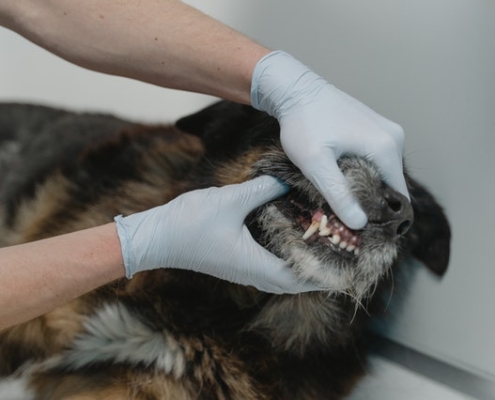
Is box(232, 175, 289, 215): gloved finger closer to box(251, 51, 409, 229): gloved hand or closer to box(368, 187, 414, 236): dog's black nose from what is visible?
box(251, 51, 409, 229): gloved hand

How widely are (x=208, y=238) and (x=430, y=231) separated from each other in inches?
34.3

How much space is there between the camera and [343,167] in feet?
5.87

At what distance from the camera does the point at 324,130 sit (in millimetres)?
1758

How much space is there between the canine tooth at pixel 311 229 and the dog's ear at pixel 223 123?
0.48 m

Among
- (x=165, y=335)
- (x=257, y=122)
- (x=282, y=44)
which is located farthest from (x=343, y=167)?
(x=282, y=44)

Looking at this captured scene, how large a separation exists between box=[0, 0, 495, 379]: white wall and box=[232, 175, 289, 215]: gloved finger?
773mm

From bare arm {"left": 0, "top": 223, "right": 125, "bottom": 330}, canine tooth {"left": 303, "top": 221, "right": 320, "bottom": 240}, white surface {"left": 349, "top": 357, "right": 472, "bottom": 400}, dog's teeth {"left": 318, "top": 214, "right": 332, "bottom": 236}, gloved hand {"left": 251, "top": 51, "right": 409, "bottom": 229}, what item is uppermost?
gloved hand {"left": 251, "top": 51, "right": 409, "bottom": 229}

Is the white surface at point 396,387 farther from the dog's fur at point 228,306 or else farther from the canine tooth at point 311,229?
the canine tooth at point 311,229

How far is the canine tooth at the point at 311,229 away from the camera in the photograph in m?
1.78

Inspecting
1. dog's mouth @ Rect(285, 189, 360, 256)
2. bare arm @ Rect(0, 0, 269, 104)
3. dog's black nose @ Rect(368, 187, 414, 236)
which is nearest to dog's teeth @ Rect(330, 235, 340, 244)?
dog's mouth @ Rect(285, 189, 360, 256)

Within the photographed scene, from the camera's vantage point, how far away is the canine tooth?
178cm

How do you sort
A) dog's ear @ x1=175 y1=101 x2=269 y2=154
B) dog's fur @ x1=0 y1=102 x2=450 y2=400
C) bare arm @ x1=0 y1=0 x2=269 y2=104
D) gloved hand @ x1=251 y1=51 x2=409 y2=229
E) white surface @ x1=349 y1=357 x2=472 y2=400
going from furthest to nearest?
white surface @ x1=349 y1=357 x2=472 y2=400 < dog's ear @ x1=175 y1=101 x2=269 y2=154 < bare arm @ x1=0 y1=0 x2=269 y2=104 < dog's fur @ x1=0 y1=102 x2=450 y2=400 < gloved hand @ x1=251 y1=51 x2=409 y2=229

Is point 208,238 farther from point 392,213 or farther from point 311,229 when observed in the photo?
point 392,213

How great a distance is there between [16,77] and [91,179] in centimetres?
122
